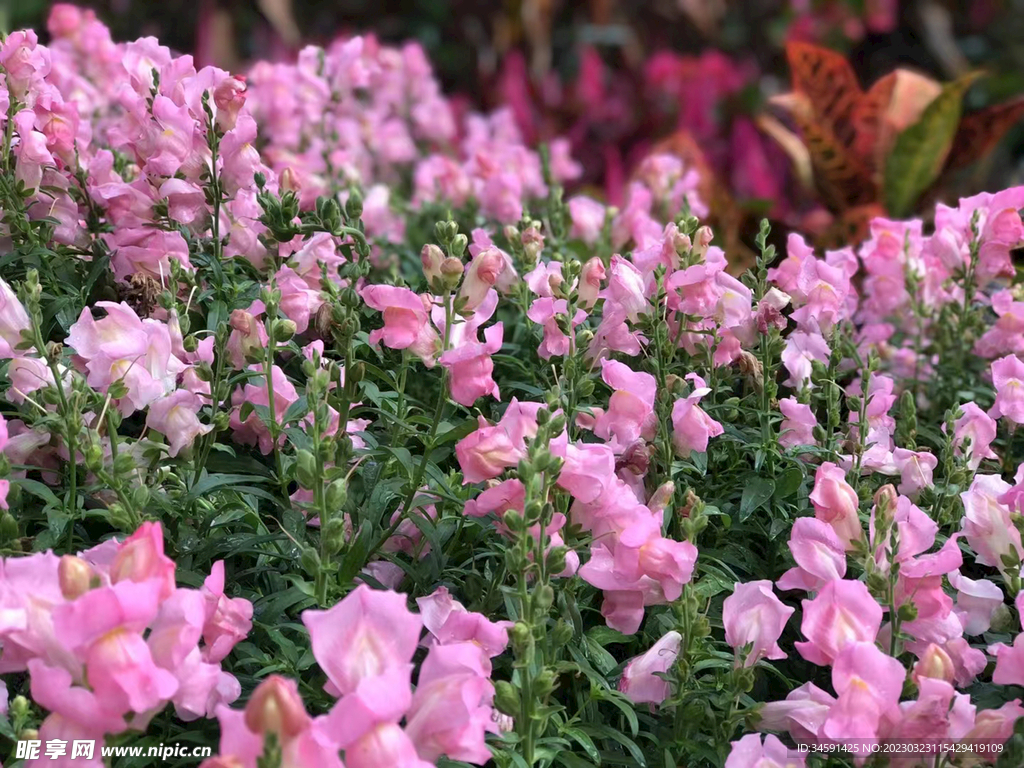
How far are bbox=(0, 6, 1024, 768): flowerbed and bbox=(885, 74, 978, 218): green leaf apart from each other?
108cm

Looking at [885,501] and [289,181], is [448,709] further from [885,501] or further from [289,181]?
[289,181]

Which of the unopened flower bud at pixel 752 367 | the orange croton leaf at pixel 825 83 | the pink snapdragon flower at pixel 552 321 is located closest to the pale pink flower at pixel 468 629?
the pink snapdragon flower at pixel 552 321

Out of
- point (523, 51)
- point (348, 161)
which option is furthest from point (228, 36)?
point (348, 161)

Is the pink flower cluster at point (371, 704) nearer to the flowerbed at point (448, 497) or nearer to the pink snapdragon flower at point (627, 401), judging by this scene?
the flowerbed at point (448, 497)

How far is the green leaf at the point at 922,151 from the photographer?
8.17 ft

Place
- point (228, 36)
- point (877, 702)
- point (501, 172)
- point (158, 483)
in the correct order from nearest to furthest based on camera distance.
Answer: point (877, 702) → point (158, 483) → point (501, 172) → point (228, 36)

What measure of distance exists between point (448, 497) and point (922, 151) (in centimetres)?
186

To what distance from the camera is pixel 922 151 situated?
2.56 m

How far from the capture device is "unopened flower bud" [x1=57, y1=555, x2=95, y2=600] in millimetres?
812

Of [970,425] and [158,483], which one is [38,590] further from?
[970,425]

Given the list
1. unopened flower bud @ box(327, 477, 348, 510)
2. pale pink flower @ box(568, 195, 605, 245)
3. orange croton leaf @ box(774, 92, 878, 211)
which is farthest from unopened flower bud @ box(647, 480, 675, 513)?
orange croton leaf @ box(774, 92, 878, 211)

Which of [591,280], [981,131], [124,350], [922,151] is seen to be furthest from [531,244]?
[981,131]

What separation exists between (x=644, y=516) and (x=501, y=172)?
1.25m

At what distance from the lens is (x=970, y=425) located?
1240 mm
